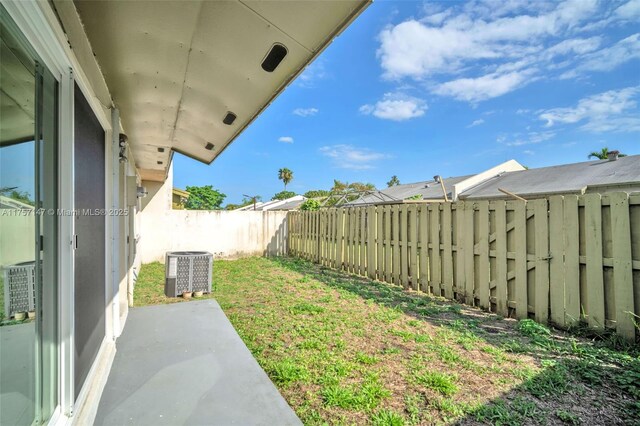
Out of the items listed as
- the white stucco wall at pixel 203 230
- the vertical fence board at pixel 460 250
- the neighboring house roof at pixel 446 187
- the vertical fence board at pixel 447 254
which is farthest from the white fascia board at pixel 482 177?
the vertical fence board at pixel 460 250

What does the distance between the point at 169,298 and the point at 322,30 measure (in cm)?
453

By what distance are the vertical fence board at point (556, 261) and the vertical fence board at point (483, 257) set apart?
73 cm

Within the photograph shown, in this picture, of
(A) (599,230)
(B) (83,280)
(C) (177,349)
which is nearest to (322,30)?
(B) (83,280)

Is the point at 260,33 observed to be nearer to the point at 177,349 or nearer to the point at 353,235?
the point at 177,349

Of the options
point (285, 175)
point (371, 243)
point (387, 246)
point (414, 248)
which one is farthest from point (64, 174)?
point (285, 175)

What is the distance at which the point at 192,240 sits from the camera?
28.0 feet

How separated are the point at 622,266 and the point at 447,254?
6.37ft

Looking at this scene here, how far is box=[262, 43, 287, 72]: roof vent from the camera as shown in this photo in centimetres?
164

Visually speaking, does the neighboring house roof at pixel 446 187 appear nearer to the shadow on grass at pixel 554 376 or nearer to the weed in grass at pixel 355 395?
the shadow on grass at pixel 554 376

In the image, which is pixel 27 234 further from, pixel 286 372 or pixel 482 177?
pixel 482 177

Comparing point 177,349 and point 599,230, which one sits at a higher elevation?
point 599,230

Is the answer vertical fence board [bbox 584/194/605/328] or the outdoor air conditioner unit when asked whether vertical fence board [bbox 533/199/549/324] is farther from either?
the outdoor air conditioner unit

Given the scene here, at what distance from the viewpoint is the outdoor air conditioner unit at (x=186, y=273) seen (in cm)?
457

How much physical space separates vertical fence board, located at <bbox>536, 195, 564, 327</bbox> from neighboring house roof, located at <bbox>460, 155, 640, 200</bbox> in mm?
10529
